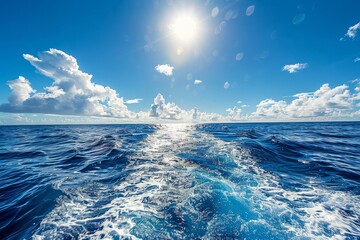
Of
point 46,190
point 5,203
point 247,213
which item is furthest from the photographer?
point 46,190

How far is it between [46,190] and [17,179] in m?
3.75

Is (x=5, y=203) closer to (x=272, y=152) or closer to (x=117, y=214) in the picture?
(x=117, y=214)

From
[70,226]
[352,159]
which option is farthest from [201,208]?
[352,159]

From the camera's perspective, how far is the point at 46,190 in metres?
7.03

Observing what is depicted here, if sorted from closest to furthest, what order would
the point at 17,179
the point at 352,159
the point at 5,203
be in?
the point at 5,203, the point at 17,179, the point at 352,159

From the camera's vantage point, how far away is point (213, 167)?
10000 mm

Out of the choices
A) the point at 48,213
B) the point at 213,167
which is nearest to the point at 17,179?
the point at 48,213

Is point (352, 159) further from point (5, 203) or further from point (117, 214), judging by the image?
point (5, 203)

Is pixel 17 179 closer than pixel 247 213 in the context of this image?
No

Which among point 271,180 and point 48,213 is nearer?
point 48,213

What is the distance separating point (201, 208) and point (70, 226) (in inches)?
178

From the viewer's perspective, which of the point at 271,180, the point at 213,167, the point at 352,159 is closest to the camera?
the point at 271,180

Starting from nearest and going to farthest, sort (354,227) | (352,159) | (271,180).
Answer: (354,227)
(271,180)
(352,159)

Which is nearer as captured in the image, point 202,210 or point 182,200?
point 202,210
